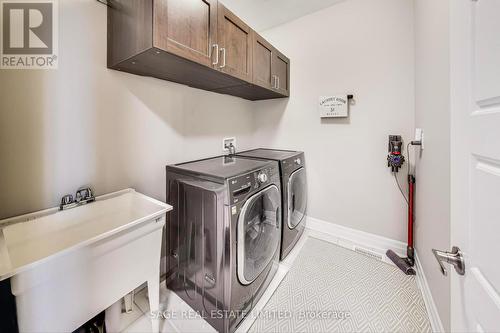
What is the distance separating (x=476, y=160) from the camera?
0.51 metres

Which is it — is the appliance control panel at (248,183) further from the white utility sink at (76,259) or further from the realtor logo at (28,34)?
the realtor logo at (28,34)

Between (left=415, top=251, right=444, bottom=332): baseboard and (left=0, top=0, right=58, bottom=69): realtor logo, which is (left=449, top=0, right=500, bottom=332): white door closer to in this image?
(left=415, top=251, right=444, bottom=332): baseboard

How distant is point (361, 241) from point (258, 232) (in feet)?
4.57

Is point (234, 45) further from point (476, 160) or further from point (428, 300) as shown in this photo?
point (428, 300)

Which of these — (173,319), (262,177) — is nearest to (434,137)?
(262,177)

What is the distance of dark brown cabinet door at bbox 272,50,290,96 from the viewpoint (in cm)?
208

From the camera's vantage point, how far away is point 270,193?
60.5 inches

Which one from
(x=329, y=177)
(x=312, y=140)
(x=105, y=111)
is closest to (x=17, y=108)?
(x=105, y=111)

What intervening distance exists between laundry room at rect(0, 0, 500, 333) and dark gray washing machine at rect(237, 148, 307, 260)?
0.10 ft

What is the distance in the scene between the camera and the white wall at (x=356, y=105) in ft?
5.82

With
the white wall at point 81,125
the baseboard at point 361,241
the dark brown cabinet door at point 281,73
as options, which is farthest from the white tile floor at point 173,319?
the dark brown cabinet door at point 281,73

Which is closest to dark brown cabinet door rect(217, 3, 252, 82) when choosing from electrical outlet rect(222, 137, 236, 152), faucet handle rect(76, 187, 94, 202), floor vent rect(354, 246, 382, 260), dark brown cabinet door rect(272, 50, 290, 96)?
dark brown cabinet door rect(272, 50, 290, 96)

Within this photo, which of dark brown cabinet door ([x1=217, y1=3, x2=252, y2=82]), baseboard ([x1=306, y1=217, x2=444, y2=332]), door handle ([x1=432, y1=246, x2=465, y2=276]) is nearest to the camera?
door handle ([x1=432, y1=246, x2=465, y2=276])

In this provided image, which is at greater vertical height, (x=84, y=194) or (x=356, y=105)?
(x=356, y=105)
